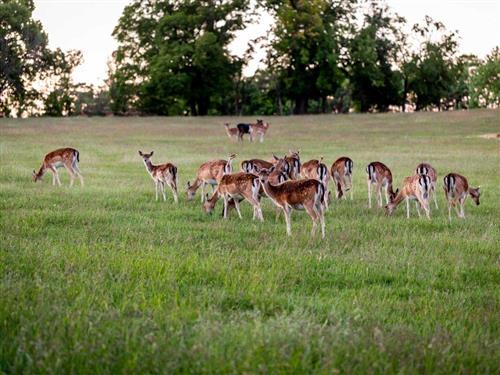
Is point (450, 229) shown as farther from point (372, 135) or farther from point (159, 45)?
point (159, 45)

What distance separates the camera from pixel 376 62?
6581cm

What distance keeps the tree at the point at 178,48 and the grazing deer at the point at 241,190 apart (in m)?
46.1

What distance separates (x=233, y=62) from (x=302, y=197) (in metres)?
52.9

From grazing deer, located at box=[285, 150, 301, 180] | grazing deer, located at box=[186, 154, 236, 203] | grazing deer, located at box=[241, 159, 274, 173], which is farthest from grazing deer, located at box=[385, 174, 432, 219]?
grazing deer, located at box=[186, 154, 236, 203]

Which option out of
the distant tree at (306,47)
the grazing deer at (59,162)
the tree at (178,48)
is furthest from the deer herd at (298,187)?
the distant tree at (306,47)

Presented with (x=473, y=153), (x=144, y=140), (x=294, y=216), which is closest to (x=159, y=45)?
(x=144, y=140)

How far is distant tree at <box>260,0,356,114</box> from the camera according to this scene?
61.7m

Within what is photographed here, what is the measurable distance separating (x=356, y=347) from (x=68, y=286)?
9.24 feet

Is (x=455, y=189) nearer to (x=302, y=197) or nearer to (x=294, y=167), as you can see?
(x=294, y=167)

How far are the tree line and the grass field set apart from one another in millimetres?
44351

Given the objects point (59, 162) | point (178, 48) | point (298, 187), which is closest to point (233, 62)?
point (178, 48)

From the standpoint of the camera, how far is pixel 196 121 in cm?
5212

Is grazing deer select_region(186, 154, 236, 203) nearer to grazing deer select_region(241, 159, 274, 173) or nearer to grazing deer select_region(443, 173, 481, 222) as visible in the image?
grazing deer select_region(241, 159, 274, 173)

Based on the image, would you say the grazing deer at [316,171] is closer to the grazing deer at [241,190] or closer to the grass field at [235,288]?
the grass field at [235,288]
